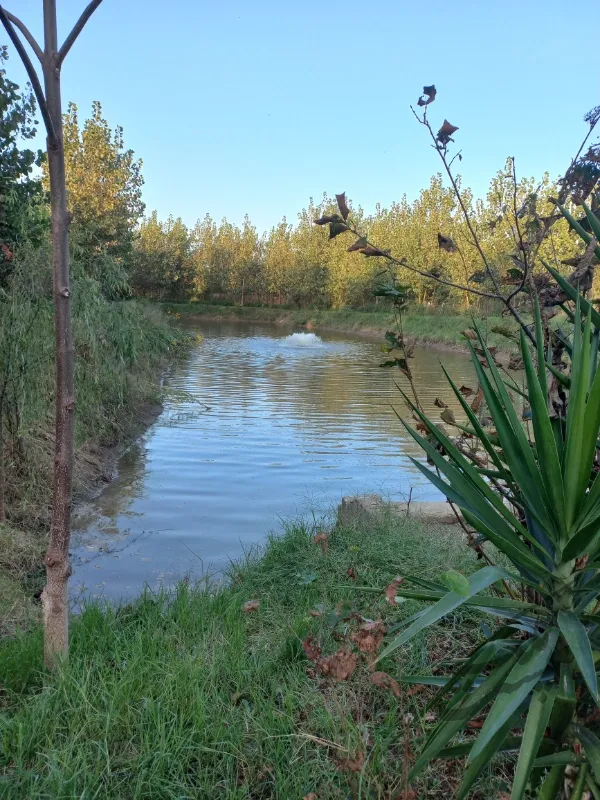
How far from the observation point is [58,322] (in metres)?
2.44

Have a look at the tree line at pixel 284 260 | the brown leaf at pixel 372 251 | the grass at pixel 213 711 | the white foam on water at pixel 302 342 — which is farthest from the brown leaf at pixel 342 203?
the tree line at pixel 284 260

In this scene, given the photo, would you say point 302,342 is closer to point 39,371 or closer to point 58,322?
point 39,371

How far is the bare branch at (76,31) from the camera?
7.62 feet

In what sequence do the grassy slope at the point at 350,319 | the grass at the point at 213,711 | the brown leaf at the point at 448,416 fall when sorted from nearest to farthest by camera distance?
1. the grass at the point at 213,711
2. the brown leaf at the point at 448,416
3. the grassy slope at the point at 350,319

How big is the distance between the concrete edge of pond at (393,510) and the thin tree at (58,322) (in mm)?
2766

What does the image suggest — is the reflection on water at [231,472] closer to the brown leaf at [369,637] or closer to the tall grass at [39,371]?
the tall grass at [39,371]

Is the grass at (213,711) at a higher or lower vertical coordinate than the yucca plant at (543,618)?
lower

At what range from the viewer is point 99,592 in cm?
479

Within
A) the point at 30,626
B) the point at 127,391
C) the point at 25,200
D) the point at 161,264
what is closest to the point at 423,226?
the point at 161,264

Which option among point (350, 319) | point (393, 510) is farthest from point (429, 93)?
point (350, 319)

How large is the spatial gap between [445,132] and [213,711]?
226 centimetres

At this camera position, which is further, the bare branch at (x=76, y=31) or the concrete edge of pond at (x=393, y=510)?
the concrete edge of pond at (x=393, y=510)

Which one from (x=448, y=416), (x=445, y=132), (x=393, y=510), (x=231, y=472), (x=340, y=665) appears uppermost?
(x=445, y=132)

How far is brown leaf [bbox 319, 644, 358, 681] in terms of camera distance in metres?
1.67
